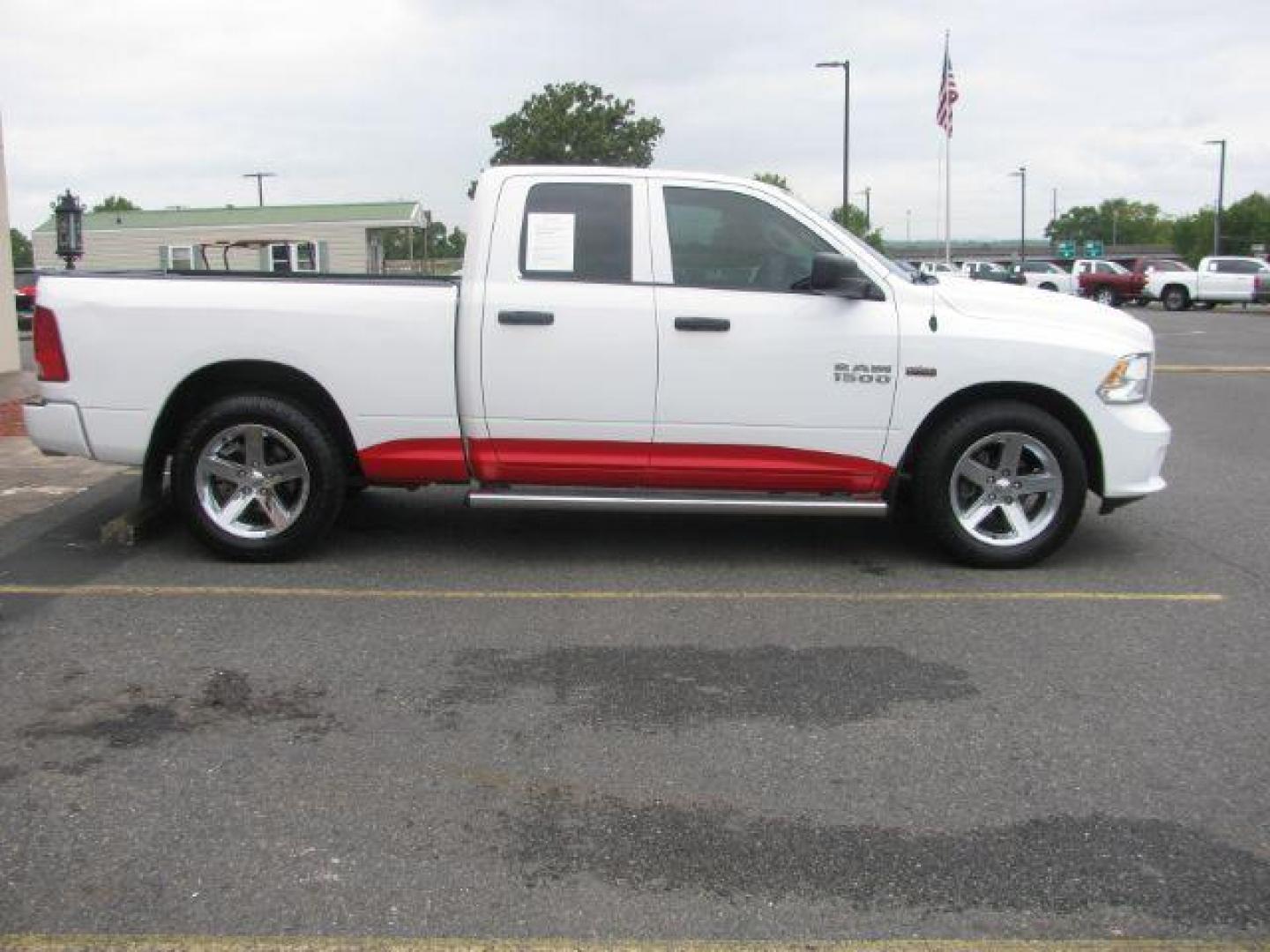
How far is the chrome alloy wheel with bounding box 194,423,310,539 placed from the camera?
6.07 meters

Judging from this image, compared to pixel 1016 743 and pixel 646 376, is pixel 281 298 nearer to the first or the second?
pixel 646 376

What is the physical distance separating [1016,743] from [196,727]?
2806mm

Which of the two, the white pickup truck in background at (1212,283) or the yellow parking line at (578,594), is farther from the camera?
the white pickup truck in background at (1212,283)

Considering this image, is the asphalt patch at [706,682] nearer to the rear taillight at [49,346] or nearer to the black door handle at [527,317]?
the black door handle at [527,317]

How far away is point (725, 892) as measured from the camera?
10.2ft

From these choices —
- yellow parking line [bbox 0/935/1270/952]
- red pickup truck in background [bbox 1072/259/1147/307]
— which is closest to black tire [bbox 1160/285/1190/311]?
red pickup truck in background [bbox 1072/259/1147/307]

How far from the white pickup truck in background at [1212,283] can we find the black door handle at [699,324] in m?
38.3

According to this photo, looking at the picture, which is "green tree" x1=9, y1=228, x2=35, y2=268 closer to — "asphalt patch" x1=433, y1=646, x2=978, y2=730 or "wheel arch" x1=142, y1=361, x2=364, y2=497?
"wheel arch" x1=142, y1=361, x2=364, y2=497

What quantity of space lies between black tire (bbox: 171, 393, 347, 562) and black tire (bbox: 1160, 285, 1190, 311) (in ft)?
132

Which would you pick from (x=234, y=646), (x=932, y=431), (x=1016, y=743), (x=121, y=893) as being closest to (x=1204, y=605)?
(x=932, y=431)

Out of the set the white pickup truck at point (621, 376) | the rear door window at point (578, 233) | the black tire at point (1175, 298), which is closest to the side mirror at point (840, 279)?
the white pickup truck at point (621, 376)

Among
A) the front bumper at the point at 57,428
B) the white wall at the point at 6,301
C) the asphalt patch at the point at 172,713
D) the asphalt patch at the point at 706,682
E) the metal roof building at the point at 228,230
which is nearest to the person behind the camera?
the asphalt patch at the point at 172,713

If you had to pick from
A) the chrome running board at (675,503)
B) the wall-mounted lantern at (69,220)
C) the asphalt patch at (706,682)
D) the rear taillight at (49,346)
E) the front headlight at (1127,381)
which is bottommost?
the asphalt patch at (706,682)

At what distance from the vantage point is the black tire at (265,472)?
6.00 m
